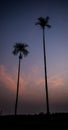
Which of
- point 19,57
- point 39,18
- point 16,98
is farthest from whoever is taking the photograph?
point 19,57

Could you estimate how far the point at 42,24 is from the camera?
4159 centimetres

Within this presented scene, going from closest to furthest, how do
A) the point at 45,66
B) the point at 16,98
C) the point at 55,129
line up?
the point at 55,129, the point at 45,66, the point at 16,98

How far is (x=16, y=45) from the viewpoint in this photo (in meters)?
48.6

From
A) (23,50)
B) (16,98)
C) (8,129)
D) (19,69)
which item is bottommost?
(8,129)

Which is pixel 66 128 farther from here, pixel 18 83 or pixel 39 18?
pixel 18 83

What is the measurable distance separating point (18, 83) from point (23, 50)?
7.79m

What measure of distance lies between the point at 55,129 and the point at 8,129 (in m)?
4.59

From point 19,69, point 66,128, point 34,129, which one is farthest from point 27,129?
point 19,69

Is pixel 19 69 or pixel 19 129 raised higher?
pixel 19 69

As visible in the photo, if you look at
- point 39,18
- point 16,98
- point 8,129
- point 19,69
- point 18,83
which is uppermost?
point 39,18

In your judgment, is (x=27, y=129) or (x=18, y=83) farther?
(x=18, y=83)

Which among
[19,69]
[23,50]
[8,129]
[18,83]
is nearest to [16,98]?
[18,83]

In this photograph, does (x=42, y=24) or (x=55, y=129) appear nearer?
(x=55, y=129)

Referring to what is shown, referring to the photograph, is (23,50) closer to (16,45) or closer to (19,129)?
(16,45)
